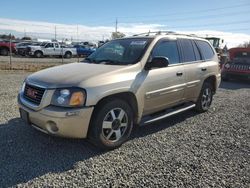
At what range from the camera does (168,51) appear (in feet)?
17.3

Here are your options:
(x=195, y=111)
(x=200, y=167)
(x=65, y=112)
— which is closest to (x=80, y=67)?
(x=65, y=112)

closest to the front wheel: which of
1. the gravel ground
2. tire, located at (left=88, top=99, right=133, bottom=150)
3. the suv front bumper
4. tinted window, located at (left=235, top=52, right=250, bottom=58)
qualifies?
tinted window, located at (left=235, top=52, right=250, bottom=58)

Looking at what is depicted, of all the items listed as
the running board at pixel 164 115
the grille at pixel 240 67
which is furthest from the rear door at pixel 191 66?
the grille at pixel 240 67

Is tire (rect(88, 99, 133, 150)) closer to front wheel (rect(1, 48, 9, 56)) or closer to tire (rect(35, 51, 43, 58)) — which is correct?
Answer: tire (rect(35, 51, 43, 58))

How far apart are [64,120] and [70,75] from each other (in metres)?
0.74

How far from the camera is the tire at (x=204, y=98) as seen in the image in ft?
20.9

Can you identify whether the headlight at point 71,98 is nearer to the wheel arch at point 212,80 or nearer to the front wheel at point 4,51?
the wheel arch at point 212,80

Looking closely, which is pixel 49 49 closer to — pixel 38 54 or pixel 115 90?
pixel 38 54

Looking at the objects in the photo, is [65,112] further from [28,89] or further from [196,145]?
[196,145]

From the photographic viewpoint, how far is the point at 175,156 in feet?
13.6

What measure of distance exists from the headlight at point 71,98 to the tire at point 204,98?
11.3 ft

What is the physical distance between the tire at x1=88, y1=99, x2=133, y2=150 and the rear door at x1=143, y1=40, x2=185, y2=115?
1.64 feet

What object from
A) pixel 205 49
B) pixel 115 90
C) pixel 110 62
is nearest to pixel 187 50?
pixel 205 49

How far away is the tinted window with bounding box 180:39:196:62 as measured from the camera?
5670 mm
